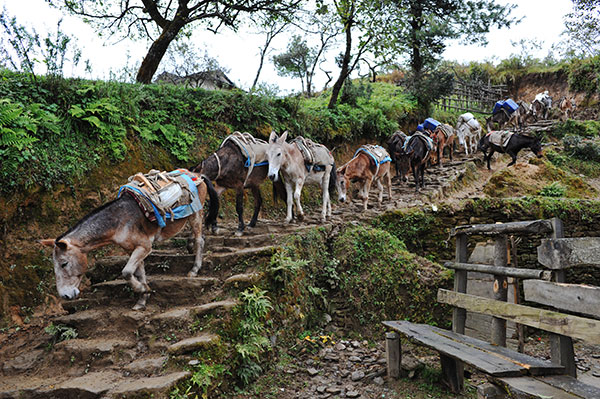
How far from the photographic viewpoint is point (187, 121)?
9.12 metres

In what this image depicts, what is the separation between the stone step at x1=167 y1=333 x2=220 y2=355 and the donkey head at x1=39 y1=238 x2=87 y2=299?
1420mm

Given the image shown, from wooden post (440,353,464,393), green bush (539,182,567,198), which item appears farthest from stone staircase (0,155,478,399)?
green bush (539,182,567,198)

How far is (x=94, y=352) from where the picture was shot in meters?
4.30

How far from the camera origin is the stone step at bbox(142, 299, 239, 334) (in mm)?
4574

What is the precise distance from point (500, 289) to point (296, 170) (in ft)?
15.8

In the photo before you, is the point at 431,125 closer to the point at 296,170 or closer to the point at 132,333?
the point at 296,170

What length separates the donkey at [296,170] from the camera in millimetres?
7273

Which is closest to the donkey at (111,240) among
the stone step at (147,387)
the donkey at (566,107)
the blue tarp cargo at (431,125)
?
the stone step at (147,387)

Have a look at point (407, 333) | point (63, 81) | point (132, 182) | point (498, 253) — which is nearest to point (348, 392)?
point (407, 333)

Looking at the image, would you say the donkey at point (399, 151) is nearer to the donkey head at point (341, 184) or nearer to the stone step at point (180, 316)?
the donkey head at point (341, 184)

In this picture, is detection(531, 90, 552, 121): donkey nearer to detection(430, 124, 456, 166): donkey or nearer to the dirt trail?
detection(430, 124, 456, 166): donkey

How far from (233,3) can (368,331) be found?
10441 millimetres

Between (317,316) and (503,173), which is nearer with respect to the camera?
(317,316)

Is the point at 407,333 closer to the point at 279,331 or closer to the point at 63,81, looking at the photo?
the point at 279,331
